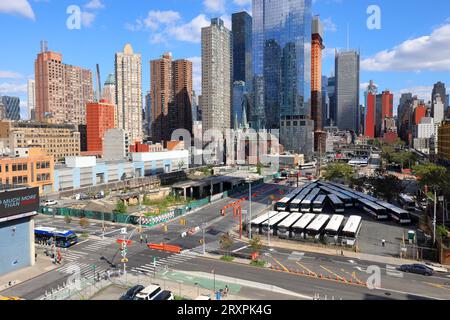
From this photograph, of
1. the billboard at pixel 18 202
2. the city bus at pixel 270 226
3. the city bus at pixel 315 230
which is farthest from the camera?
the city bus at pixel 270 226

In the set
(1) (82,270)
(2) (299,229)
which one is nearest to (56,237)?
(1) (82,270)

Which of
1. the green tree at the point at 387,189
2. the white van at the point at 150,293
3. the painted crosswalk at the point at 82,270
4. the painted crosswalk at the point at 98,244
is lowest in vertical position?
the painted crosswalk at the point at 98,244

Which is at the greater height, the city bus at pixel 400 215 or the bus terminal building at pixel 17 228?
the bus terminal building at pixel 17 228

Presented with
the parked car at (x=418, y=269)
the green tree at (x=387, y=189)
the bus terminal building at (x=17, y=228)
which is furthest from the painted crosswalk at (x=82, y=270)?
the green tree at (x=387, y=189)

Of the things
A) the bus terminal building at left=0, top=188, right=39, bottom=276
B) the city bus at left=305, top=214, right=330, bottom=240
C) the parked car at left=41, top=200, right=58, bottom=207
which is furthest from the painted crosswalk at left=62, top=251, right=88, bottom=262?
the parked car at left=41, top=200, right=58, bottom=207

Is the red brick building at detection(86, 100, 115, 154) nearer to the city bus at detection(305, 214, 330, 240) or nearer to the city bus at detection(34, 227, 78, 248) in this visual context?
the city bus at detection(34, 227, 78, 248)

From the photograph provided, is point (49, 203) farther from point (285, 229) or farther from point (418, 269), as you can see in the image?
point (418, 269)

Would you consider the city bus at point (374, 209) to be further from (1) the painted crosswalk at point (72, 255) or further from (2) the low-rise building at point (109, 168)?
(2) the low-rise building at point (109, 168)
